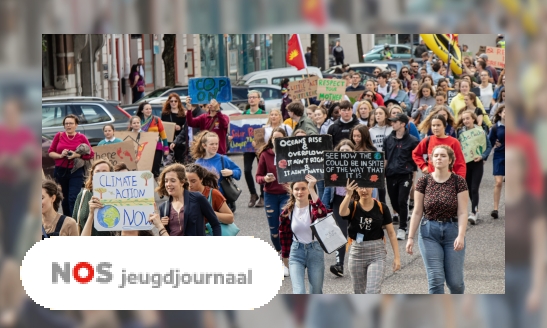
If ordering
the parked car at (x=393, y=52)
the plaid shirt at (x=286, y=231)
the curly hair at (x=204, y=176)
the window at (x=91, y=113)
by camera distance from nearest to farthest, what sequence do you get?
the plaid shirt at (x=286, y=231)
the curly hair at (x=204, y=176)
the window at (x=91, y=113)
the parked car at (x=393, y=52)

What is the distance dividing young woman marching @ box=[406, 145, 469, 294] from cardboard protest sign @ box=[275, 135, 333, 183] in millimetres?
920

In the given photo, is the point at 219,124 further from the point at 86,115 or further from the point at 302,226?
the point at 302,226

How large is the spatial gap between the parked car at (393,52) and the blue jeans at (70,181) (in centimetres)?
2786

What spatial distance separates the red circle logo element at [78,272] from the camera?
220 inches

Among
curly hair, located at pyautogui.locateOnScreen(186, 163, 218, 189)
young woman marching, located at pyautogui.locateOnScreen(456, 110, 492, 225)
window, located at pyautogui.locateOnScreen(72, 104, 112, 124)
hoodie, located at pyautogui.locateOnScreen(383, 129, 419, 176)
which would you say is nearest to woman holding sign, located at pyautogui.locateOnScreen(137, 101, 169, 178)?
window, located at pyautogui.locateOnScreen(72, 104, 112, 124)

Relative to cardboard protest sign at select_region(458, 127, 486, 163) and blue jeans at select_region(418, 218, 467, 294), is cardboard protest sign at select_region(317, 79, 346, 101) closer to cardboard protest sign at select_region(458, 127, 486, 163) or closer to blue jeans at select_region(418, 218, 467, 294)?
cardboard protest sign at select_region(458, 127, 486, 163)

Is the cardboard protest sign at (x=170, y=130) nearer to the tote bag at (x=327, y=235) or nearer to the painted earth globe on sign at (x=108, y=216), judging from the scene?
the tote bag at (x=327, y=235)

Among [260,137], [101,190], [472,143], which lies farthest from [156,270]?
[260,137]

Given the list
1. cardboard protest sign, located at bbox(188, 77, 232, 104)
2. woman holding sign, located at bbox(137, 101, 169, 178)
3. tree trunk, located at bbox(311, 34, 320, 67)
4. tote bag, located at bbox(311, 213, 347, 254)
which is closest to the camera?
tote bag, located at bbox(311, 213, 347, 254)

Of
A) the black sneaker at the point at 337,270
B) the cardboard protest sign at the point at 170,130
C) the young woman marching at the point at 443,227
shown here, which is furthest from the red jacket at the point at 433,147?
the cardboard protest sign at the point at 170,130

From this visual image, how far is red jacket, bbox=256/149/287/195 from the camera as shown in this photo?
30.9 feet

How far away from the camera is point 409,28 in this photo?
5590mm

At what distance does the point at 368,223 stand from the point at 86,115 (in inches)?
354

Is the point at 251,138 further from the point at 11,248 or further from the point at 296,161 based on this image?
the point at 11,248
